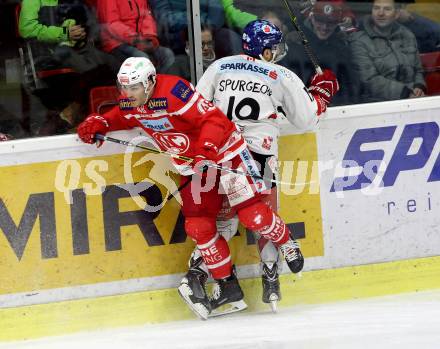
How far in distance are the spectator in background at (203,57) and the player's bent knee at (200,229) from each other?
75 centimetres

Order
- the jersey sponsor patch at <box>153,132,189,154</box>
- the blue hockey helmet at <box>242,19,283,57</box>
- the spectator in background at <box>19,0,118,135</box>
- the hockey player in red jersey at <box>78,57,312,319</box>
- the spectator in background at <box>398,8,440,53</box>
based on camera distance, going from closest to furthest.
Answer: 1. the hockey player in red jersey at <box>78,57,312,319</box>
2. the jersey sponsor patch at <box>153,132,189,154</box>
3. the blue hockey helmet at <box>242,19,283,57</box>
4. the spectator in background at <box>19,0,118,135</box>
5. the spectator in background at <box>398,8,440,53</box>

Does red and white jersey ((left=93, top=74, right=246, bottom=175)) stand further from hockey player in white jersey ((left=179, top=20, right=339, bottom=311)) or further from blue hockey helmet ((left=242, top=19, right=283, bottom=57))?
blue hockey helmet ((left=242, top=19, right=283, bottom=57))

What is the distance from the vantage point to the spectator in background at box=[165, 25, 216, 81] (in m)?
5.01

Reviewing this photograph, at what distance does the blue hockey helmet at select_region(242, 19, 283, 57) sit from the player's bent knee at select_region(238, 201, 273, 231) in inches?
28.2

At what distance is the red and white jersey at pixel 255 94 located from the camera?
4.74 m

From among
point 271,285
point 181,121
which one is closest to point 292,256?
point 271,285

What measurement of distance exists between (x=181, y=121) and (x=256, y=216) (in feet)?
1.82

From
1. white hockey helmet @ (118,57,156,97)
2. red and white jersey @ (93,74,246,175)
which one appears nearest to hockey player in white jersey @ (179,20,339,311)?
red and white jersey @ (93,74,246,175)

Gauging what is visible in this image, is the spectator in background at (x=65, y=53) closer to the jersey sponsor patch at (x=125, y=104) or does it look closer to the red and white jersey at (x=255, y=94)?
the jersey sponsor patch at (x=125, y=104)

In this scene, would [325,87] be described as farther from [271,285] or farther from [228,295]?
[228,295]

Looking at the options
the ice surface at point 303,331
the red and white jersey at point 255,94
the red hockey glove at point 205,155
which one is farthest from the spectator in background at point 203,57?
the ice surface at point 303,331

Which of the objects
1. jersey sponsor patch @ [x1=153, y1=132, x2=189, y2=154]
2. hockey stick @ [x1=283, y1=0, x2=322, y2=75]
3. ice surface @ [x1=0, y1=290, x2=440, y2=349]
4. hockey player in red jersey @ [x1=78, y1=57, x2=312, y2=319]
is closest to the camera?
ice surface @ [x1=0, y1=290, x2=440, y2=349]

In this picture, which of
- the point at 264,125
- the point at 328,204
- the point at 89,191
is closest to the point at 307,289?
the point at 328,204

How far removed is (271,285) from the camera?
15.8 ft
